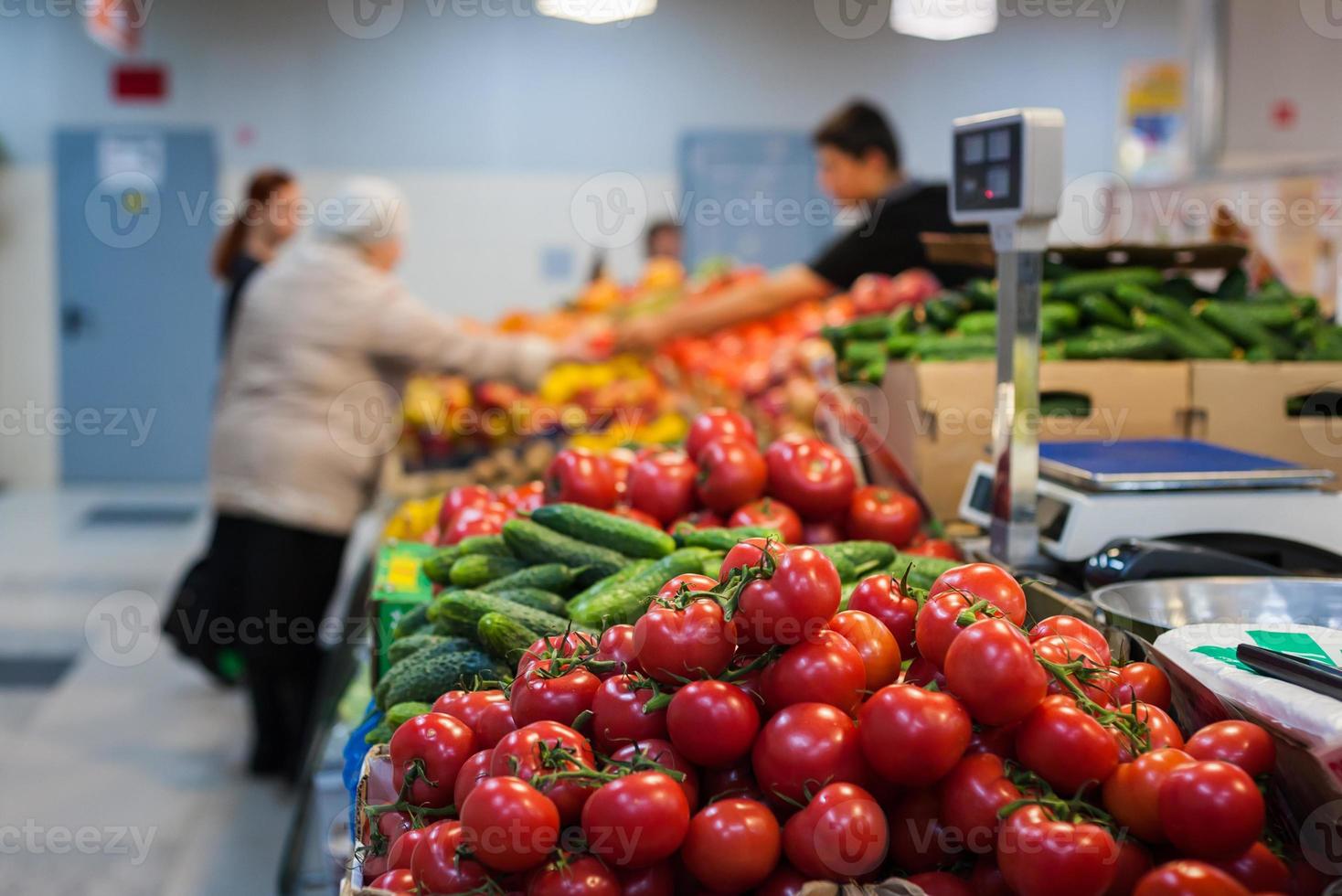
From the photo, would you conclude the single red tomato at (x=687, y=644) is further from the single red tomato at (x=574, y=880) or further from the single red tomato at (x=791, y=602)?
the single red tomato at (x=574, y=880)

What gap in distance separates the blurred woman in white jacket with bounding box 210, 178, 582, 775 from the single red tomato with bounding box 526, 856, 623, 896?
3.32 meters

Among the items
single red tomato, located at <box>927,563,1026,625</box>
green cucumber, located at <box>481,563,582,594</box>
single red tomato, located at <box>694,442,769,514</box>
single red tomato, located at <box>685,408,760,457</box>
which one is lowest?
green cucumber, located at <box>481,563,582,594</box>

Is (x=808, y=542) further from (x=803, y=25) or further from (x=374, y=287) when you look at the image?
(x=803, y=25)

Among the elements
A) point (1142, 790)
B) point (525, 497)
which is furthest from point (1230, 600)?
point (525, 497)

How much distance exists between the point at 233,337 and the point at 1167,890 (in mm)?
3964

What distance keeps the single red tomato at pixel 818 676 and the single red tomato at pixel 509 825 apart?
26 centimetres

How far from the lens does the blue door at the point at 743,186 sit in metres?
9.73

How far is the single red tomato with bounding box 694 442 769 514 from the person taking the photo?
2156 mm

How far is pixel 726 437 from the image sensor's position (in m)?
2.27

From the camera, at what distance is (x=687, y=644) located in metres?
1.25

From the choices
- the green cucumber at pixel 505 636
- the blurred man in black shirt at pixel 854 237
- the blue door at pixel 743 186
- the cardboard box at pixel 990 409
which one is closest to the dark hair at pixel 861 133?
the blurred man in black shirt at pixel 854 237

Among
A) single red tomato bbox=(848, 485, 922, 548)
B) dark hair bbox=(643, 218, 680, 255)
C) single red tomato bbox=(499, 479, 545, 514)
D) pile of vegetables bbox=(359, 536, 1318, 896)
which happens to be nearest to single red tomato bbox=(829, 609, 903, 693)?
pile of vegetables bbox=(359, 536, 1318, 896)

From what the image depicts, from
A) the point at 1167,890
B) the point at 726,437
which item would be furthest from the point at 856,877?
the point at 726,437

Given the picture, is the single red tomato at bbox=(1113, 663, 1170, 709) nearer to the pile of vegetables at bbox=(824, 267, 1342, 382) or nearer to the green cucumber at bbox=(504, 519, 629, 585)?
the green cucumber at bbox=(504, 519, 629, 585)
